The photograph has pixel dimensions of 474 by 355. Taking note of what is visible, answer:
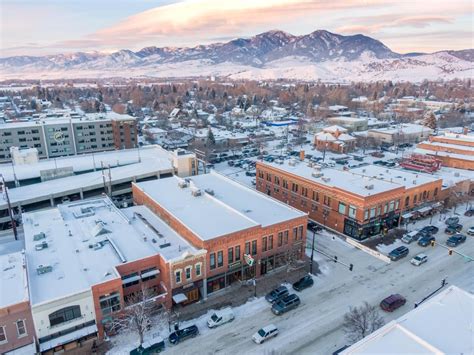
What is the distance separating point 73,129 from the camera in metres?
94.2

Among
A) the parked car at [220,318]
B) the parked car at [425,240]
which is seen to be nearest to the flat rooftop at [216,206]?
the parked car at [220,318]

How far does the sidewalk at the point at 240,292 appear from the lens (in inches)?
1452

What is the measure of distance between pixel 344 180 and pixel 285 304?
28732mm

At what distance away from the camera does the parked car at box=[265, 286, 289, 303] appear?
1486 inches

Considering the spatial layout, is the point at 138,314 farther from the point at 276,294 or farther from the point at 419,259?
the point at 419,259

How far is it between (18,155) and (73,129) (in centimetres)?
2384

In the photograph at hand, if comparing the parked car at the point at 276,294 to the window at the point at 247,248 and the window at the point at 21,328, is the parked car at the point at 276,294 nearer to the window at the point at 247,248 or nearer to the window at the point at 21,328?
the window at the point at 247,248

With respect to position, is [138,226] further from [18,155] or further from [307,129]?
[307,129]

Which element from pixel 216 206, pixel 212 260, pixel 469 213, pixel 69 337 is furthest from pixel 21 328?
pixel 469 213

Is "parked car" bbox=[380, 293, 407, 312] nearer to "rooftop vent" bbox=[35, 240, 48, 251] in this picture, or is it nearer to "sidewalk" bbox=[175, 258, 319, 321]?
"sidewalk" bbox=[175, 258, 319, 321]

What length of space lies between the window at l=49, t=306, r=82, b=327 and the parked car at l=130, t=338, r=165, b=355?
630 cm

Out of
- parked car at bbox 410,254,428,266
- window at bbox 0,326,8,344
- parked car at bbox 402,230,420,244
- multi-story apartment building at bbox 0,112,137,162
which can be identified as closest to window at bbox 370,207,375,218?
parked car at bbox 402,230,420,244

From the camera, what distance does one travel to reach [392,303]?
3628 centimetres

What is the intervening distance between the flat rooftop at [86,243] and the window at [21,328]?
2.34 m
